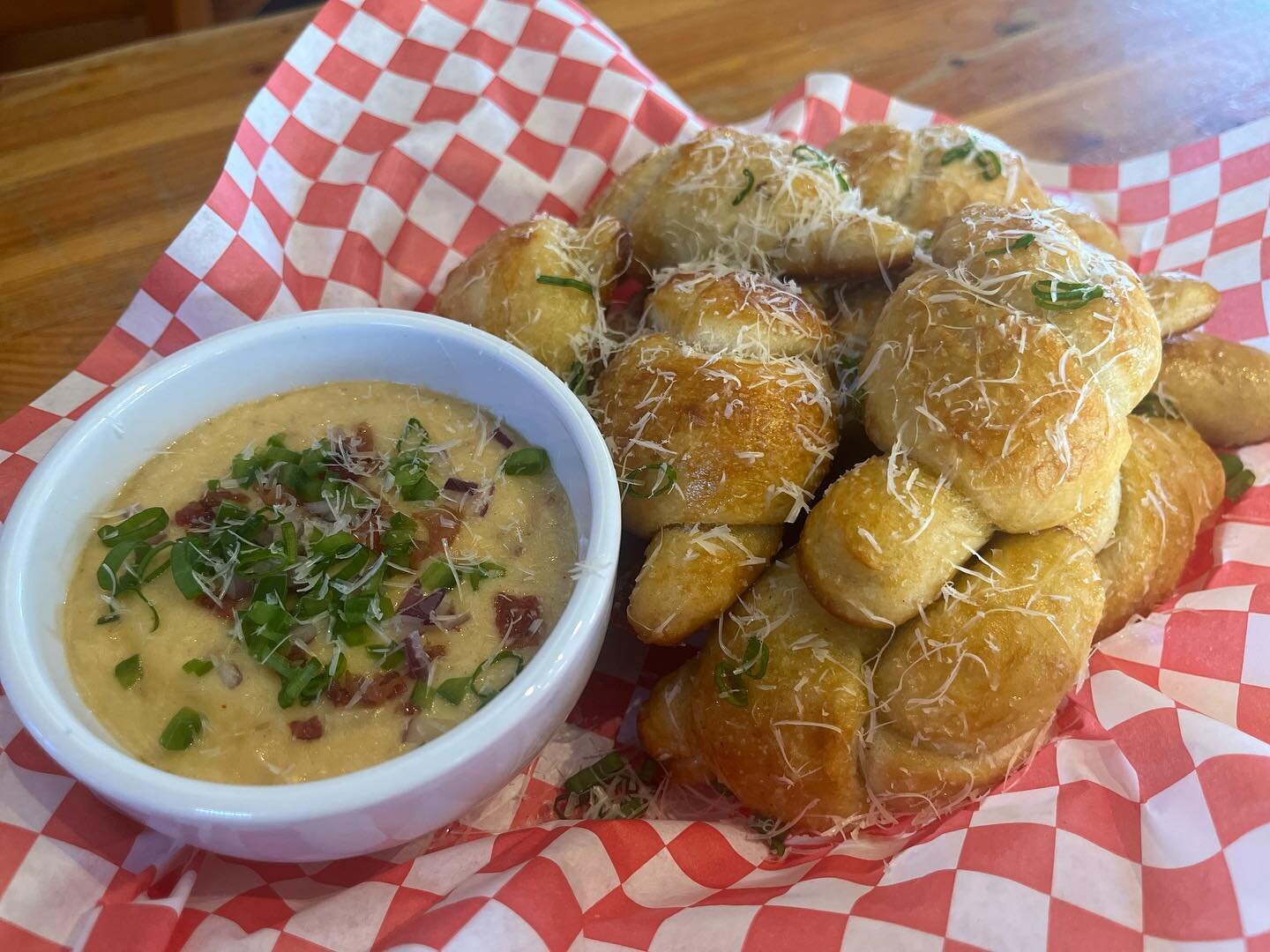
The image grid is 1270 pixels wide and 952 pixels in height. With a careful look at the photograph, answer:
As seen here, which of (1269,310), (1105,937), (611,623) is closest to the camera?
(1105,937)

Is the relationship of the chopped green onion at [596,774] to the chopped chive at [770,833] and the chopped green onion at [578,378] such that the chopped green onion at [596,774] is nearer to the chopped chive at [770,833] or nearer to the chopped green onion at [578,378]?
the chopped chive at [770,833]

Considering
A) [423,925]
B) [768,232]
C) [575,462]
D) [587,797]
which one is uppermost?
[768,232]

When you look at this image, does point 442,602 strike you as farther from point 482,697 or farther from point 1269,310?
point 1269,310

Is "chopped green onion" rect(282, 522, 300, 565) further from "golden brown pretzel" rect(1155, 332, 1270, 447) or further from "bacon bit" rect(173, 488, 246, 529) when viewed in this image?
"golden brown pretzel" rect(1155, 332, 1270, 447)

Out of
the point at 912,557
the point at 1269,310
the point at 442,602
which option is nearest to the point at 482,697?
the point at 442,602

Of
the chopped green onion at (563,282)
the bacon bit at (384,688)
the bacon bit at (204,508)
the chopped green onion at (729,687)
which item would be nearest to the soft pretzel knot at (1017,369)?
the chopped green onion at (729,687)

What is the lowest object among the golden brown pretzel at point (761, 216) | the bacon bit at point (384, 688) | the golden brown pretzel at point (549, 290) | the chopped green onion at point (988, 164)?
the bacon bit at point (384, 688)
